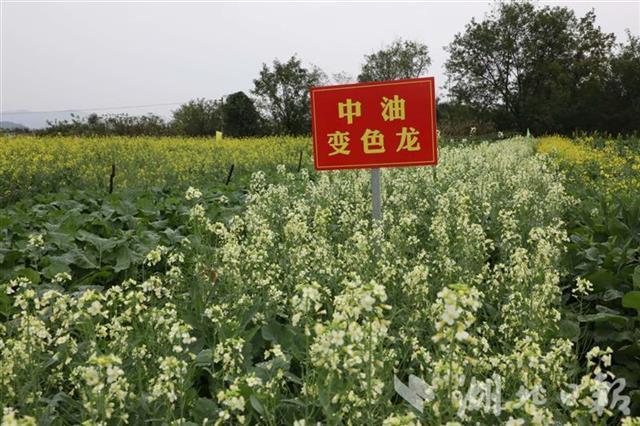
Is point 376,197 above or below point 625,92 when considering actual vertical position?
below

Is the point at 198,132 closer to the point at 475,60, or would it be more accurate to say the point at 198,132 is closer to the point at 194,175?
the point at 475,60

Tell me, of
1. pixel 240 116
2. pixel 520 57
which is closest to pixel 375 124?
pixel 240 116

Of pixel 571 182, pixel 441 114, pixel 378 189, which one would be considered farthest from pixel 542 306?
pixel 441 114

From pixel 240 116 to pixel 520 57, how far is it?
2242cm

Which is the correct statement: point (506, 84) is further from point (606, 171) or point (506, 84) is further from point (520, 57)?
point (606, 171)

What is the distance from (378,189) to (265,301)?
1.79 meters

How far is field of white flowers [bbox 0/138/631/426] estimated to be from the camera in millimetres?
1783

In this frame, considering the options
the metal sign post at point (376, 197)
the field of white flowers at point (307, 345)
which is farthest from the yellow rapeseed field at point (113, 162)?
the field of white flowers at point (307, 345)

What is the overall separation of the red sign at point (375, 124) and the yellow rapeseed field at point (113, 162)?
521 cm

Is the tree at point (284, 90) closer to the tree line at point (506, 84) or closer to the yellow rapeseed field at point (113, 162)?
the tree line at point (506, 84)

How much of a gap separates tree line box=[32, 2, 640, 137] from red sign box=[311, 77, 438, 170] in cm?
2581

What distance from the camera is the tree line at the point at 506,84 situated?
3291 cm

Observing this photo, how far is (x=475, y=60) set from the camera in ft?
140

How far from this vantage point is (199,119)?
36750 mm
